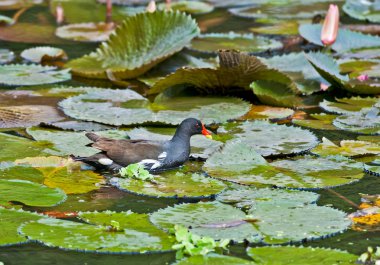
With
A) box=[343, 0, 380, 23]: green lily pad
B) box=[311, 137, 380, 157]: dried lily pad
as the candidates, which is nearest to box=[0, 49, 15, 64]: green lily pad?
box=[311, 137, 380, 157]: dried lily pad

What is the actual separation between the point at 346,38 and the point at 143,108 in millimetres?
3021

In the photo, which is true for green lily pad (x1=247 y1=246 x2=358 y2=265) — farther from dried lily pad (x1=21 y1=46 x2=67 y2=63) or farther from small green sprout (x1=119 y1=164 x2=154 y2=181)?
dried lily pad (x1=21 y1=46 x2=67 y2=63)

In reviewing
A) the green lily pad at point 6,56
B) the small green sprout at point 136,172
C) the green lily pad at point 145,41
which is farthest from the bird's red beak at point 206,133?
the green lily pad at point 6,56

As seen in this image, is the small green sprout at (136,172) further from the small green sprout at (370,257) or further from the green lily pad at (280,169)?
the small green sprout at (370,257)

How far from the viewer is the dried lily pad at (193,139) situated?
6223 mm

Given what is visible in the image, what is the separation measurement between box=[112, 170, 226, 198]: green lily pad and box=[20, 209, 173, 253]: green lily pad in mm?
434

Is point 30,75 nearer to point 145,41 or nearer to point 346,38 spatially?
point 145,41

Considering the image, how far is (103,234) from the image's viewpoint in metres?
4.65

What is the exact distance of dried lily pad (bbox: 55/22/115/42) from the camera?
9742 mm

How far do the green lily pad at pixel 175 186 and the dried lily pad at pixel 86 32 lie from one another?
4.23 m

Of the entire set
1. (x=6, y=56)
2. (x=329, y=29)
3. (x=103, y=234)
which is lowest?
(x=6, y=56)

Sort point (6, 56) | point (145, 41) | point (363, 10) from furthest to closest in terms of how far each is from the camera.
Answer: point (363, 10)
point (6, 56)
point (145, 41)

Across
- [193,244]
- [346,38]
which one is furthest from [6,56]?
[193,244]

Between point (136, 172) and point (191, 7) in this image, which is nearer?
point (136, 172)
